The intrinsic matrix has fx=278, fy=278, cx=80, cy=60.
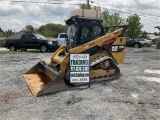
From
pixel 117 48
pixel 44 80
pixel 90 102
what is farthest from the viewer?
pixel 117 48

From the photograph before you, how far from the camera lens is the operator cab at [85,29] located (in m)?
10.0

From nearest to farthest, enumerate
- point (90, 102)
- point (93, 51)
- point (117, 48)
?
point (90, 102), point (93, 51), point (117, 48)

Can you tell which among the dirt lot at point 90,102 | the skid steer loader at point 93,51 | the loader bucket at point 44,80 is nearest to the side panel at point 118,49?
the skid steer loader at point 93,51

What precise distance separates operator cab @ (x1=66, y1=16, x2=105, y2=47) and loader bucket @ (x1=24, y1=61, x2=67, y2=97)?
4.94ft

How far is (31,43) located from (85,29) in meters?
14.9

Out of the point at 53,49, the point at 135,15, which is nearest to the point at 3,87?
the point at 53,49

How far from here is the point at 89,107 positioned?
267 inches

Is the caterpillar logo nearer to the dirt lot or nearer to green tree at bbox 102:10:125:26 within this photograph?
the dirt lot

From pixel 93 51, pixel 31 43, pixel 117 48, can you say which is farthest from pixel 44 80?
pixel 31 43

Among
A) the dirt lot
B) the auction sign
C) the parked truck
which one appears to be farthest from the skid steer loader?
the parked truck

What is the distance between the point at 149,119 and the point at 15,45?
20.5 m

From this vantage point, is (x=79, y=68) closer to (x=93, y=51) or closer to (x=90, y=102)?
(x=93, y=51)

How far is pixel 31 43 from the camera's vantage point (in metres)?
24.3

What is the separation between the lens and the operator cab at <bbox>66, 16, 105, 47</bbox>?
10.0m
